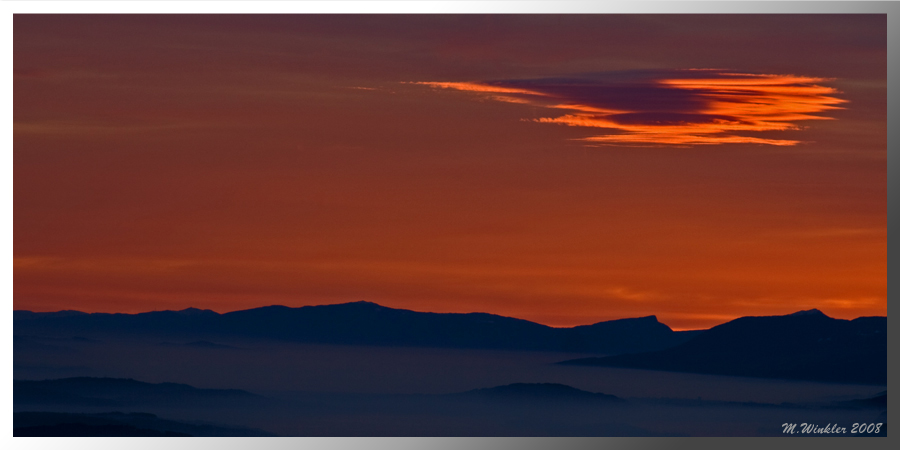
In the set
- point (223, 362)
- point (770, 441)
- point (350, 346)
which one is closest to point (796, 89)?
point (770, 441)

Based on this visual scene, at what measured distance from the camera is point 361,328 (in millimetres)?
15961

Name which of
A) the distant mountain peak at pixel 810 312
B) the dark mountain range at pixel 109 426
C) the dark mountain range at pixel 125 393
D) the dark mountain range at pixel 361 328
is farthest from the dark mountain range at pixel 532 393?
A: the dark mountain range at pixel 125 393

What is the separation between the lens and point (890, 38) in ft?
51.1

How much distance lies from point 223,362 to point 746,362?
310 inches

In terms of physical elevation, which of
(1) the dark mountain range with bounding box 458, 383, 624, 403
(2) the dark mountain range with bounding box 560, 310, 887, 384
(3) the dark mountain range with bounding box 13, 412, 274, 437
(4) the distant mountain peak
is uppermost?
(4) the distant mountain peak

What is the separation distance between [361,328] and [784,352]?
6.28 m

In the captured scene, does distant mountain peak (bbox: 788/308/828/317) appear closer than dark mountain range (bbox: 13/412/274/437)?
No

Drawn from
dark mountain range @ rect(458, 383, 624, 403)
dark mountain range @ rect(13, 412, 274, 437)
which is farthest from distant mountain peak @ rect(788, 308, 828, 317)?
dark mountain range @ rect(13, 412, 274, 437)

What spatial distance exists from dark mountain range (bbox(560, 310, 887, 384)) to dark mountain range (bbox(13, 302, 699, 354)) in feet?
0.78

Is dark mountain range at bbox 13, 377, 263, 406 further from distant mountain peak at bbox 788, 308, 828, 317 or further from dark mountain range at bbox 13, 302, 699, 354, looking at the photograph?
distant mountain peak at bbox 788, 308, 828, 317

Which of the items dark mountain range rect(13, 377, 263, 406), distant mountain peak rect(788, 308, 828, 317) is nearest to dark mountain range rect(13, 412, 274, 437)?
dark mountain range rect(13, 377, 263, 406)

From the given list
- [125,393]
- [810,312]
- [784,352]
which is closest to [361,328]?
[125,393]

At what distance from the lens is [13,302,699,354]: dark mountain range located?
51.5 feet

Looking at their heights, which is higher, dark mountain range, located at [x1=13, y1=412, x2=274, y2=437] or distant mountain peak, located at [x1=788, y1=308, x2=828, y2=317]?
distant mountain peak, located at [x1=788, y1=308, x2=828, y2=317]
